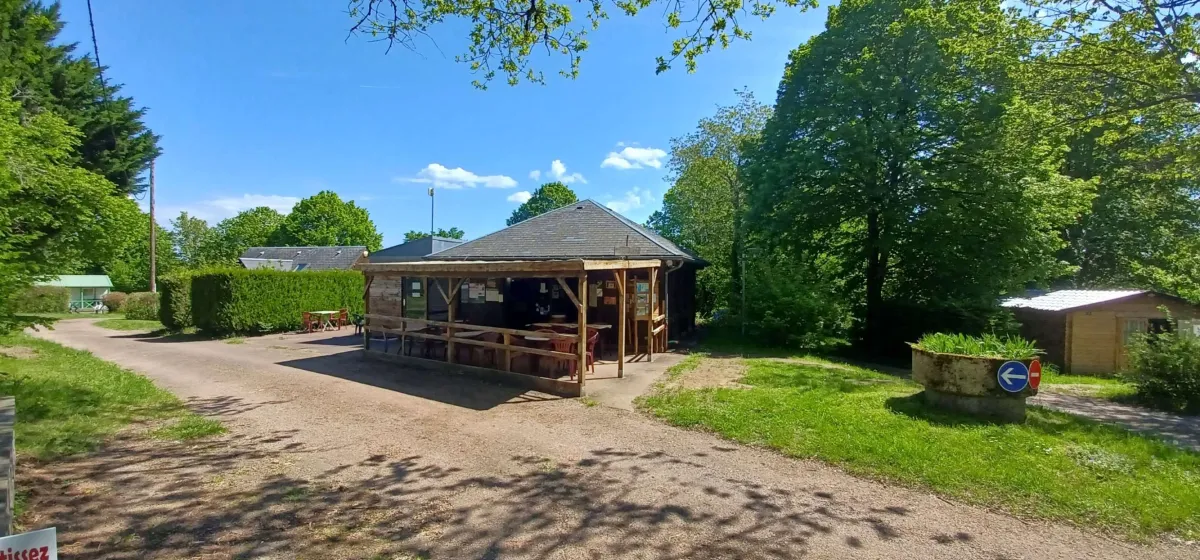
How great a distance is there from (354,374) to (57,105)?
15533 mm

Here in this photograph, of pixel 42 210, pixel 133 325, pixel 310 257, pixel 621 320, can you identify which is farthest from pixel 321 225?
pixel 621 320

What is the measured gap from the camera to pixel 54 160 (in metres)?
9.62

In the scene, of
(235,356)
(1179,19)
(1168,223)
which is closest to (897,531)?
(1179,19)

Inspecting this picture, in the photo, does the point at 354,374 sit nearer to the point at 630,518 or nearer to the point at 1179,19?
the point at 630,518

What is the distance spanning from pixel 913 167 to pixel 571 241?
32.3 feet

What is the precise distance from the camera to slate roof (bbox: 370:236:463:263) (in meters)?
20.8

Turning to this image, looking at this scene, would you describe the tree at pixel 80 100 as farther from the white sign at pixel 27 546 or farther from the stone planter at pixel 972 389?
the stone planter at pixel 972 389

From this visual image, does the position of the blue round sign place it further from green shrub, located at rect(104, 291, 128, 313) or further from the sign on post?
green shrub, located at rect(104, 291, 128, 313)

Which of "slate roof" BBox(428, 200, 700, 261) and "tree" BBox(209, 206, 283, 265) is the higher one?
"tree" BBox(209, 206, 283, 265)

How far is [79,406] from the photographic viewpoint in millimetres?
7586

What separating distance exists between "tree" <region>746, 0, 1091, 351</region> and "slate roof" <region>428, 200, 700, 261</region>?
4.93 meters

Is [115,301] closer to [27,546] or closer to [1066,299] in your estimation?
[27,546]

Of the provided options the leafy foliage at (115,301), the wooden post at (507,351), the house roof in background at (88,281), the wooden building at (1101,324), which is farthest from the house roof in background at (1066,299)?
the house roof in background at (88,281)

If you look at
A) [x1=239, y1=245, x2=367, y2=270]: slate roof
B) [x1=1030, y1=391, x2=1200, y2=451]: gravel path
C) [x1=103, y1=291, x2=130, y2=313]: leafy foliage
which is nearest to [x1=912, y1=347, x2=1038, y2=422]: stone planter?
[x1=1030, y1=391, x2=1200, y2=451]: gravel path
